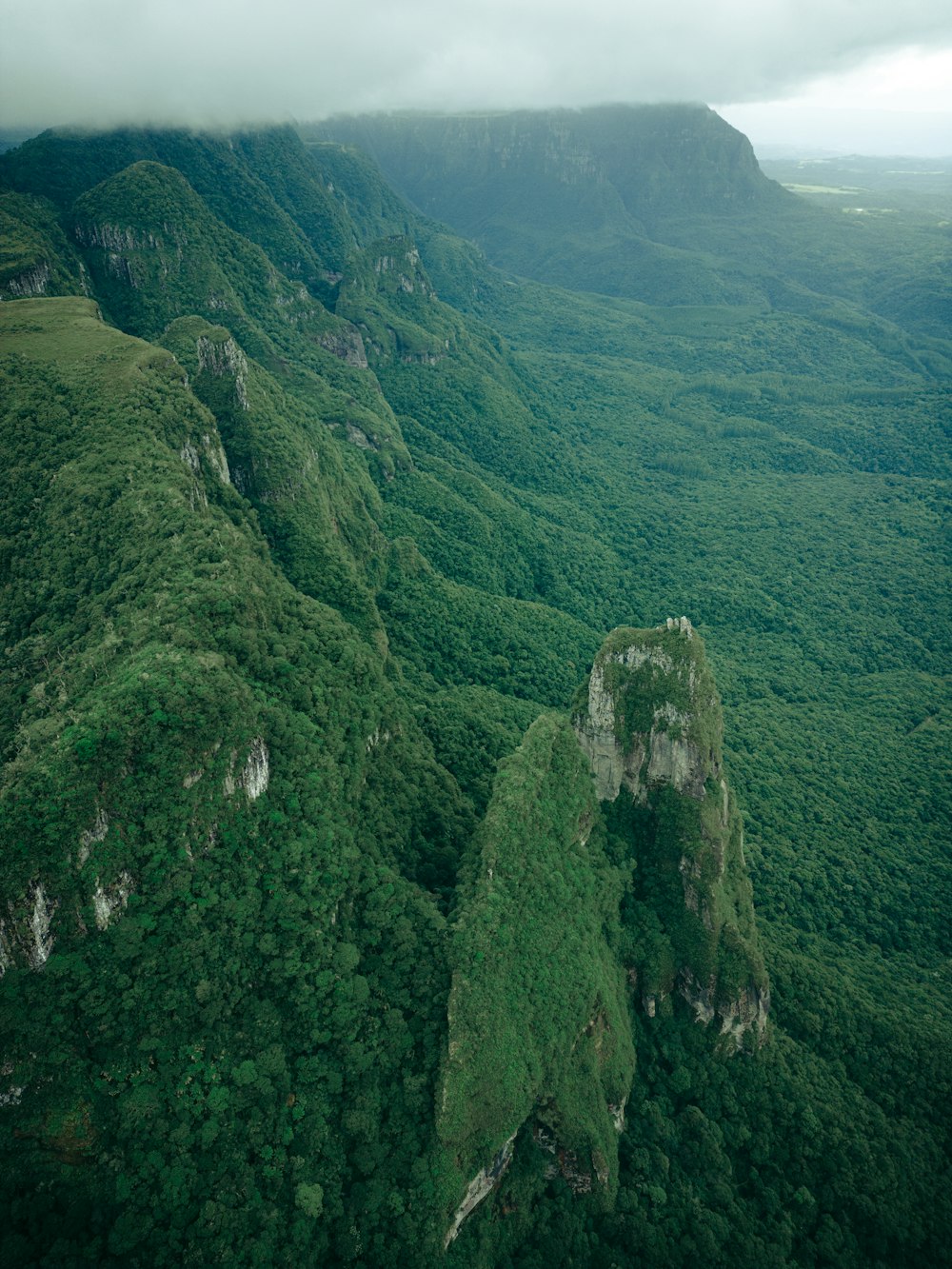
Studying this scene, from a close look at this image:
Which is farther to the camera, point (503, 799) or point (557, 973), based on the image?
point (503, 799)

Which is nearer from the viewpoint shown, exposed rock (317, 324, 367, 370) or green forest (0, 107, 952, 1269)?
green forest (0, 107, 952, 1269)

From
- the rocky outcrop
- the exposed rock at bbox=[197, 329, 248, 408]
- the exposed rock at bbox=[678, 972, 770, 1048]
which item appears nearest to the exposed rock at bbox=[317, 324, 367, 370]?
the exposed rock at bbox=[197, 329, 248, 408]

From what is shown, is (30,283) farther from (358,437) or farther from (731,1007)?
(731,1007)

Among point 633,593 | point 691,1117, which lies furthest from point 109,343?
point 633,593

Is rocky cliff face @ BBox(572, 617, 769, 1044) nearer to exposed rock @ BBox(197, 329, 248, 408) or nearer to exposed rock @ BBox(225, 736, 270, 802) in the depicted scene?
exposed rock @ BBox(225, 736, 270, 802)

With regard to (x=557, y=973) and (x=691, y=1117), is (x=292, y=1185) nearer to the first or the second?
(x=557, y=973)

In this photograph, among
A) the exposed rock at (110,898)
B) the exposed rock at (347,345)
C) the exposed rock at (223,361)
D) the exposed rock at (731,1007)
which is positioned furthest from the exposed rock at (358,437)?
the exposed rock at (110,898)
